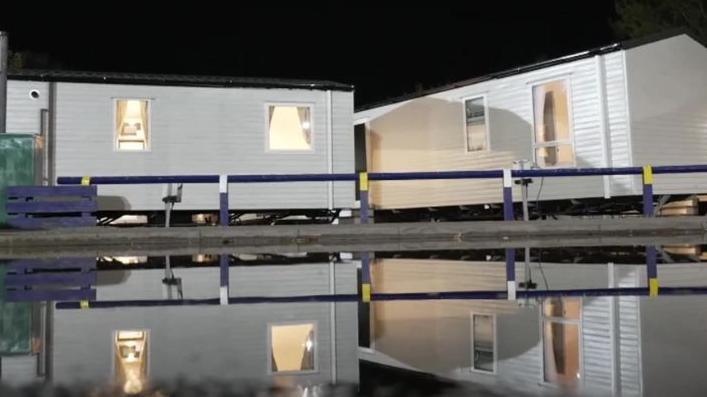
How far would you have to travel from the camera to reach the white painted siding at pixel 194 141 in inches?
672

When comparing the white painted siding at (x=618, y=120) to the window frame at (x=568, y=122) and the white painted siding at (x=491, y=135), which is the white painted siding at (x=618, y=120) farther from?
the window frame at (x=568, y=122)

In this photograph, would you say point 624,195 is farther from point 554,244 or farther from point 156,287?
→ point 156,287

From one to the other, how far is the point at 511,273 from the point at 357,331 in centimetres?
375

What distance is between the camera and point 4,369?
4.04 metres

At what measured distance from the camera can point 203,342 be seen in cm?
469

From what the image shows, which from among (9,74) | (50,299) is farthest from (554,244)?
(9,74)

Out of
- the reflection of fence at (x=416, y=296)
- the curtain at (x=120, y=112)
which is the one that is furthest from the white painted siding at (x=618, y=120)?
the curtain at (x=120, y=112)

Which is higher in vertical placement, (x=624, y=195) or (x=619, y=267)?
(x=624, y=195)

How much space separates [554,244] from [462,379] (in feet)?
31.6

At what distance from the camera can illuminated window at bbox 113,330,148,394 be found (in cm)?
357

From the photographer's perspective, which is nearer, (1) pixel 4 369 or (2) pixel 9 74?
(1) pixel 4 369

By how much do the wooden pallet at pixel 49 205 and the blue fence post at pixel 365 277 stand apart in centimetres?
549

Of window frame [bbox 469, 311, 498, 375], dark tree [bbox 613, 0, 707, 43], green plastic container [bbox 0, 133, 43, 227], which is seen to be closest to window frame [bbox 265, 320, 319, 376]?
window frame [bbox 469, 311, 498, 375]

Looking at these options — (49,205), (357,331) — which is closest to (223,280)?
(357,331)
